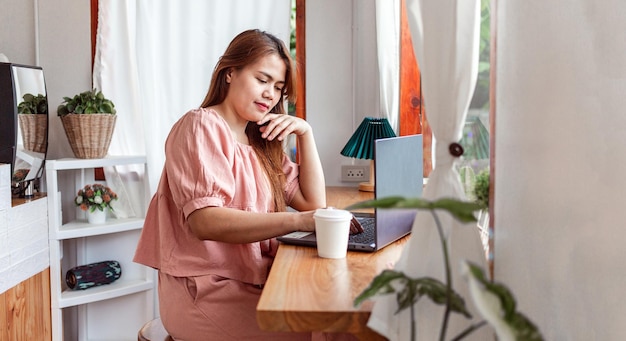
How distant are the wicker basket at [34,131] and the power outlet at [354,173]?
4.39 feet

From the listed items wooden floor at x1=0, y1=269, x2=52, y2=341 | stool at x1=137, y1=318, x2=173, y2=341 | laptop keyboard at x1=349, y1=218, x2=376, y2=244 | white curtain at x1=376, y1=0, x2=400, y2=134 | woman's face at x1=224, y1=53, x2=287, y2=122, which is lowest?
wooden floor at x1=0, y1=269, x2=52, y2=341

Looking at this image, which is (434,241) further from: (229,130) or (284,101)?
(284,101)

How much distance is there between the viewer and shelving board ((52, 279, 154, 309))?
9.80 ft

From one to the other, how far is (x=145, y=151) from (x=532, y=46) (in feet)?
8.24

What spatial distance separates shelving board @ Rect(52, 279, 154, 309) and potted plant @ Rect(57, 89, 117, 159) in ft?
1.93

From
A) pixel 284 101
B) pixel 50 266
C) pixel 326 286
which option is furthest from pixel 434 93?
pixel 50 266

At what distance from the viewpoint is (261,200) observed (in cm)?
189

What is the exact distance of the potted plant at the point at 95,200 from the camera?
307cm

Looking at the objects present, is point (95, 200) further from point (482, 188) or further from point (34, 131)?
point (482, 188)

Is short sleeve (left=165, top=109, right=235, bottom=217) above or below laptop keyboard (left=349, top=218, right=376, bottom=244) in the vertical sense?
above

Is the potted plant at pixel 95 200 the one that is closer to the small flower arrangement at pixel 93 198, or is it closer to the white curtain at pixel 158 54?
the small flower arrangement at pixel 93 198

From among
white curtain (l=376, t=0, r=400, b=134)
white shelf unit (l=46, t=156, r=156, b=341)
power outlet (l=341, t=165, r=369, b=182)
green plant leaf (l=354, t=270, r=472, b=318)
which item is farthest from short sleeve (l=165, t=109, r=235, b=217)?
power outlet (l=341, t=165, r=369, b=182)

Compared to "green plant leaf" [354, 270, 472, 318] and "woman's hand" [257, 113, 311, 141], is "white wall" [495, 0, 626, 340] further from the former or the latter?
"woman's hand" [257, 113, 311, 141]

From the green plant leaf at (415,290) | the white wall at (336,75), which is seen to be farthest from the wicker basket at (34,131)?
the green plant leaf at (415,290)
